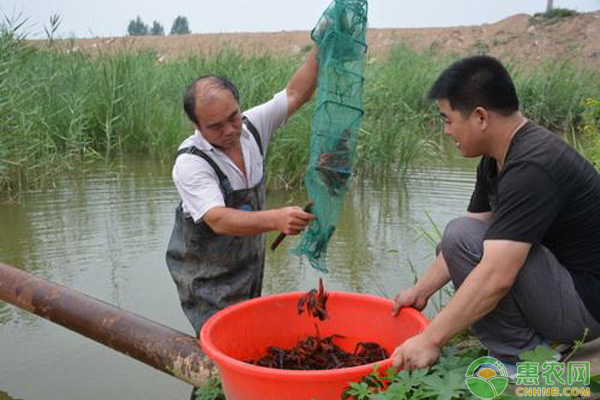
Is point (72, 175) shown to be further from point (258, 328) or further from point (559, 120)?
point (559, 120)

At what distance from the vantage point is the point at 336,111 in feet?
7.54

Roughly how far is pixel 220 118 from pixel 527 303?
4.25 feet

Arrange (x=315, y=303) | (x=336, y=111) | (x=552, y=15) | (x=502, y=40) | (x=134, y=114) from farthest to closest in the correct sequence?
(x=502, y=40) < (x=552, y=15) < (x=134, y=114) < (x=315, y=303) < (x=336, y=111)

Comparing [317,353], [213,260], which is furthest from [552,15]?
[317,353]

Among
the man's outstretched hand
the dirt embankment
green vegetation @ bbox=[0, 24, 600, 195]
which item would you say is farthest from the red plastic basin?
the dirt embankment

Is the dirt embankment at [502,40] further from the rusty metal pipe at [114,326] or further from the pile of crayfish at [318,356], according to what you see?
the pile of crayfish at [318,356]

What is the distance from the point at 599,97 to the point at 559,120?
24.9 inches

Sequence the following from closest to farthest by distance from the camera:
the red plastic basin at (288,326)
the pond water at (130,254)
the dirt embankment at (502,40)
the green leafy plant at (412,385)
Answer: the green leafy plant at (412,385) → the red plastic basin at (288,326) → the pond water at (130,254) → the dirt embankment at (502,40)

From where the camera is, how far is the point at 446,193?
5938 mm

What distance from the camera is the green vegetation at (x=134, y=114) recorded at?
5.73m

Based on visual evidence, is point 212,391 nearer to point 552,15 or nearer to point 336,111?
point 336,111

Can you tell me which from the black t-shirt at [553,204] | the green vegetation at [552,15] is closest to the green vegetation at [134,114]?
the black t-shirt at [553,204]

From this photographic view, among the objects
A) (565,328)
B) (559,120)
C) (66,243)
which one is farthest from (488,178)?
(559,120)

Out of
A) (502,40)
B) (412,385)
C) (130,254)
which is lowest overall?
(130,254)
